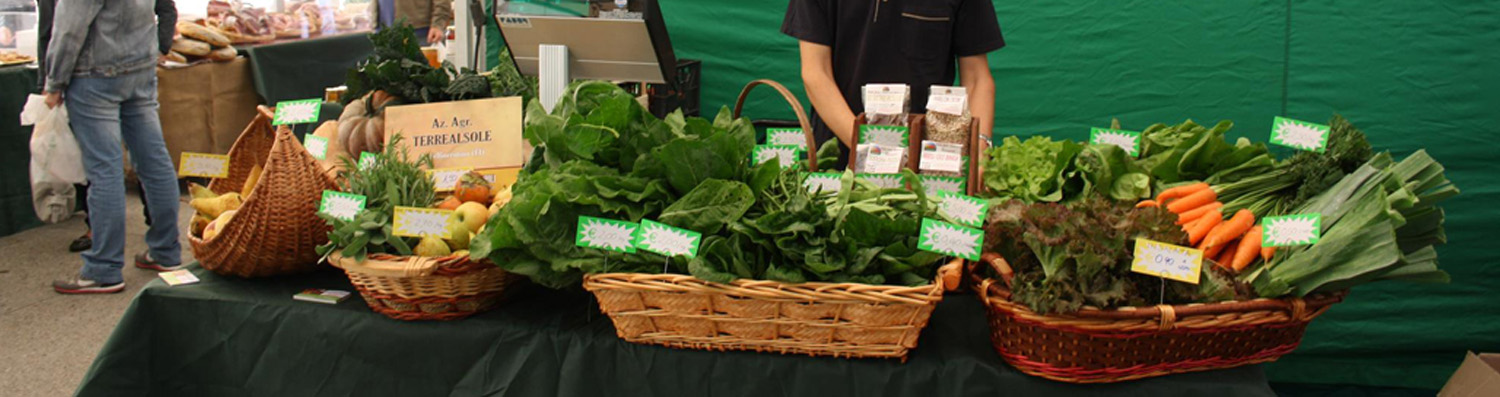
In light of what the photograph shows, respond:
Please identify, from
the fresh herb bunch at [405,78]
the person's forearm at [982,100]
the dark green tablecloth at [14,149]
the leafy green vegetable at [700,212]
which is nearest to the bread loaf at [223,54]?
the dark green tablecloth at [14,149]

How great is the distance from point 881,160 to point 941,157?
0.11 meters

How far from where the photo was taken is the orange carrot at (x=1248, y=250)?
154cm

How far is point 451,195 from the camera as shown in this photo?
1.91 metres

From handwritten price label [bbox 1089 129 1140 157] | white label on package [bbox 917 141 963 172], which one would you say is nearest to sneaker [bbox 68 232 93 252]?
white label on package [bbox 917 141 963 172]

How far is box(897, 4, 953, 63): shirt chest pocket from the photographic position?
2.52 meters

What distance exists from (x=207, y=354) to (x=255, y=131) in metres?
0.53

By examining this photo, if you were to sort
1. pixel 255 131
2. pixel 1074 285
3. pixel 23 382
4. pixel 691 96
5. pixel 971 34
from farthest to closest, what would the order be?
1. pixel 691 96
2. pixel 23 382
3. pixel 971 34
4. pixel 255 131
5. pixel 1074 285

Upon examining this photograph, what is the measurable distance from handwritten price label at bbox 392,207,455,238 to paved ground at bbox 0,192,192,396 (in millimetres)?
2050

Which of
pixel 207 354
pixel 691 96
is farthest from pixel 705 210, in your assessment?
pixel 691 96

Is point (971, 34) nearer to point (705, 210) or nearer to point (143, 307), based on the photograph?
point (705, 210)

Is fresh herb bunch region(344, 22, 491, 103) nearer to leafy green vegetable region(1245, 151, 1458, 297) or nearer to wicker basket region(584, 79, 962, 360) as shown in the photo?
wicker basket region(584, 79, 962, 360)

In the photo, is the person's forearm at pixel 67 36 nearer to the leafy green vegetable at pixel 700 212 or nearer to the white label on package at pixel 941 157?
the leafy green vegetable at pixel 700 212

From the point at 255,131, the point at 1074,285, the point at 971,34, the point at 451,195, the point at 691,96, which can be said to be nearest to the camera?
the point at 1074,285

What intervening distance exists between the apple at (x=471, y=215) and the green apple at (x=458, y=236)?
2 centimetres
